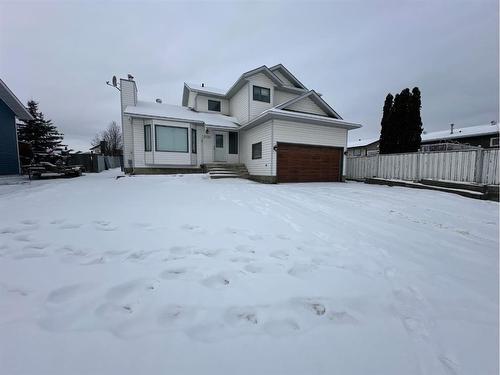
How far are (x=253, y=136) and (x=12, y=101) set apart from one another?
1313 cm

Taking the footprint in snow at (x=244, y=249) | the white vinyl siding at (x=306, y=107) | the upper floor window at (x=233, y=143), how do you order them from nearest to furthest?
1. the footprint in snow at (x=244, y=249)
2. the white vinyl siding at (x=306, y=107)
3. the upper floor window at (x=233, y=143)

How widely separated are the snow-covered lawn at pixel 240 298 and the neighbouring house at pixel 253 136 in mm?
8117

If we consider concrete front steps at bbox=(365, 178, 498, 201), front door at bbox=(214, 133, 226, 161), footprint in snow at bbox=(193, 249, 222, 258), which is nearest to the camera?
footprint in snow at bbox=(193, 249, 222, 258)

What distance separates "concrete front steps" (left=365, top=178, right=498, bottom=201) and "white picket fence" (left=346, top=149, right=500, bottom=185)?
0.35 m

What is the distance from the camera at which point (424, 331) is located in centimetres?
154

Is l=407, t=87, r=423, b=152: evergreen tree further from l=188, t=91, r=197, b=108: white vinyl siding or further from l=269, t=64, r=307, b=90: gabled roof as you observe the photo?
l=188, t=91, r=197, b=108: white vinyl siding

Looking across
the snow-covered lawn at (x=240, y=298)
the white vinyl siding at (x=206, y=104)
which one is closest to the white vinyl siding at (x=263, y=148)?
the white vinyl siding at (x=206, y=104)

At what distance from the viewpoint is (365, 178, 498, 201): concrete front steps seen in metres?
7.14

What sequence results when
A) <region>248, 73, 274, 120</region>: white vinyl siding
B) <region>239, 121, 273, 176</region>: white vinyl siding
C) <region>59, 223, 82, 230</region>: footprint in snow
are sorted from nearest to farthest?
<region>59, 223, 82, 230</region>: footprint in snow
<region>239, 121, 273, 176</region>: white vinyl siding
<region>248, 73, 274, 120</region>: white vinyl siding

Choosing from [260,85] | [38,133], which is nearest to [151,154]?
[260,85]

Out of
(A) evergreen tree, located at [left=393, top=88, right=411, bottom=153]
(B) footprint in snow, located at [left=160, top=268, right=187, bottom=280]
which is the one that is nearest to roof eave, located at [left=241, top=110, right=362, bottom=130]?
(A) evergreen tree, located at [left=393, top=88, right=411, bottom=153]

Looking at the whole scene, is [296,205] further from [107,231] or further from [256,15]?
[256,15]

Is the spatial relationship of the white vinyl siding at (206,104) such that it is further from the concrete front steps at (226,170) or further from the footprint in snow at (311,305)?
the footprint in snow at (311,305)

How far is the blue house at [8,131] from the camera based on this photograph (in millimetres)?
11078
